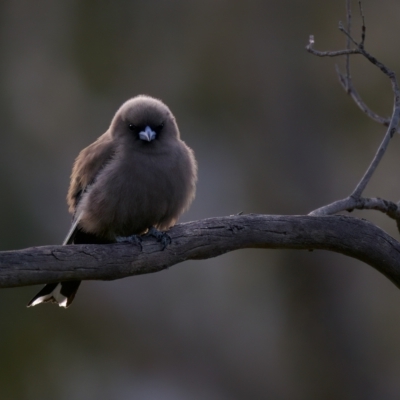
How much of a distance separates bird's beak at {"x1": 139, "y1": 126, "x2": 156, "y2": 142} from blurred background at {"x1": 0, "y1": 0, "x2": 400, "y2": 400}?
4981 mm

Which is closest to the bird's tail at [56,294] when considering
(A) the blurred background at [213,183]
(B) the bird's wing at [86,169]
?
(B) the bird's wing at [86,169]

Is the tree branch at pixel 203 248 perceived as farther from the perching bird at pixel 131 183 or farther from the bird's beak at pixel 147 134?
the bird's beak at pixel 147 134

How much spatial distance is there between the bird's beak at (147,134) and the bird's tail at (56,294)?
97cm

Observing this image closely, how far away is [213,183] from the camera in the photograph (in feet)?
32.0

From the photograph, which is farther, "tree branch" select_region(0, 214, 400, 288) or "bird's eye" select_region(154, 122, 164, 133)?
"bird's eye" select_region(154, 122, 164, 133)

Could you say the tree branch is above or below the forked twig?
below

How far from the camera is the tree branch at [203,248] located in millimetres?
3172

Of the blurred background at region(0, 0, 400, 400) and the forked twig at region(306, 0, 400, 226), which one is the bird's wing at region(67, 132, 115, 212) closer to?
the forked twig at region(306, 0, 400, 226)

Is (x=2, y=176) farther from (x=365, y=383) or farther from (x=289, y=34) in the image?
(x=365, y=383)

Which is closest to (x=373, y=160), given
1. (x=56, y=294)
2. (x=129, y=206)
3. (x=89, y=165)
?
(x=129, y=206)

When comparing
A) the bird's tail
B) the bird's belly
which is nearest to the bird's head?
the bird's belly

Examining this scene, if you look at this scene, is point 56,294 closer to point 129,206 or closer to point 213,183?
point 129,206

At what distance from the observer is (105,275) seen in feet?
11.2

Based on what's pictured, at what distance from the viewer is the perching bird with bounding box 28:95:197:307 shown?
13.7ft
